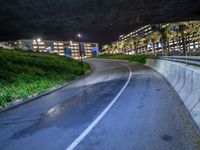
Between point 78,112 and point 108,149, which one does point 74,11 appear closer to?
point 78,112

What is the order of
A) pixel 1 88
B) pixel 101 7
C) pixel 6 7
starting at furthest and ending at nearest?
pixel 101 7 → pixel 6 7 → pixel 1 88

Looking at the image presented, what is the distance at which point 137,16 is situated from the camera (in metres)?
27.0

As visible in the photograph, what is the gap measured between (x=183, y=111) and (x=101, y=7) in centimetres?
1575

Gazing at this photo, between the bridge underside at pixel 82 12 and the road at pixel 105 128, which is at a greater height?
the bridge underside at pixel 82 12

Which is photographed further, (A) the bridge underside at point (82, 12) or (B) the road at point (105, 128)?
(A) the bridge underside at point (82, 12)

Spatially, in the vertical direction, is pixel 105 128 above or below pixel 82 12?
below

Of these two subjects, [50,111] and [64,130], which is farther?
[50,111]

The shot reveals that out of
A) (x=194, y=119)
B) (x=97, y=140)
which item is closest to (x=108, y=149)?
(x=97, y=140)

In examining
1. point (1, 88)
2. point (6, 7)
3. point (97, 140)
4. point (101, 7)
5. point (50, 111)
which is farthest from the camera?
point (101, 7)

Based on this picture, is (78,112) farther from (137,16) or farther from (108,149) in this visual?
(137,16)

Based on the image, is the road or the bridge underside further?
the bridge underside

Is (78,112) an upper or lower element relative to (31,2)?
lower

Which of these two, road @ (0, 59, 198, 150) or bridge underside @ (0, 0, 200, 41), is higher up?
bridge underside @ (0, 0, 200, 41)

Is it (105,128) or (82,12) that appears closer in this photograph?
(105,128)
